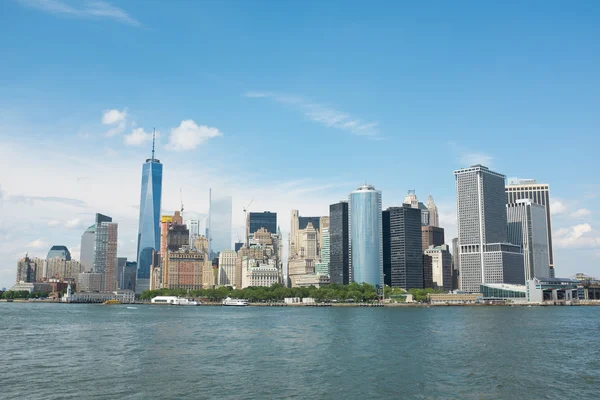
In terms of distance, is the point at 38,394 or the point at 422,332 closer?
the point at 38,394

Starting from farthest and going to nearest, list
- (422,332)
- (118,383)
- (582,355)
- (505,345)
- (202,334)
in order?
(422,332) → (202,334) → (505,345) → (582,355) → (118,383)

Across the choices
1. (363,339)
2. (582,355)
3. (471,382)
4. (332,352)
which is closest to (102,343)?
(332,352)

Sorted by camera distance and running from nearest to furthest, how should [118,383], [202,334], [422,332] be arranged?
[118,383], [202,334], [422,332]

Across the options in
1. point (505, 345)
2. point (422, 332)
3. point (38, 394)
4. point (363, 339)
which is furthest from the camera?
point (422, 332)

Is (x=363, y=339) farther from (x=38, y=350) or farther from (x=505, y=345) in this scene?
(x=38, y=350)

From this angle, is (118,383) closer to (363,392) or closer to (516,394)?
(363,392)

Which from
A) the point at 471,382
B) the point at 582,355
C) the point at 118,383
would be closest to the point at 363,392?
the point at 471,382

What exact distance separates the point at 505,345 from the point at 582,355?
1234 cm

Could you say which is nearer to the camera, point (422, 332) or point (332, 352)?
point (332, 352)

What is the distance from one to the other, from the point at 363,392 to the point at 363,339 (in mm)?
47760

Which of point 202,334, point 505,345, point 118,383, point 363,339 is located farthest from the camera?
point 202,334

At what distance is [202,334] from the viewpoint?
358 ft

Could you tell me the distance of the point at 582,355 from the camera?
265ft

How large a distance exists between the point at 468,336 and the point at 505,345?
1594 centimetres
